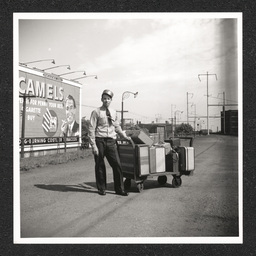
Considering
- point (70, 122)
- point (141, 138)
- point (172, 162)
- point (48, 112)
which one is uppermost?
point (48, 112)

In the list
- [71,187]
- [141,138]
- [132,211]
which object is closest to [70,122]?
[71,187]

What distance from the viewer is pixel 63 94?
8359 mm

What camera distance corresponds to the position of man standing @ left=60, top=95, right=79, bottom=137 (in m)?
8.32

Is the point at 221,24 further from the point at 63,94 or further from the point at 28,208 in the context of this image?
the point at 63,94

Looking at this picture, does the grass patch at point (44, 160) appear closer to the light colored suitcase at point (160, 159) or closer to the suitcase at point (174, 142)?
the light colored suitcase at point (160, 159)

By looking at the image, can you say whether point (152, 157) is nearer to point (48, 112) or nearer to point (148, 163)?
point (148, 163)

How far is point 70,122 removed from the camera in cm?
927

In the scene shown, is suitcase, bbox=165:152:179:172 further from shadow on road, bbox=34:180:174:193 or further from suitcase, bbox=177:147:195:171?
shadow on road, bbox=34:180:174:193

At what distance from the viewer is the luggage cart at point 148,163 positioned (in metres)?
4.64

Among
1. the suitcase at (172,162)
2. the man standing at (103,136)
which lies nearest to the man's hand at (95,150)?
the man standing at (103,136)

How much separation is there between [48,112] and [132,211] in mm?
5203

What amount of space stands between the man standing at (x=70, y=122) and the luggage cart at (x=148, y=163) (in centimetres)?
349

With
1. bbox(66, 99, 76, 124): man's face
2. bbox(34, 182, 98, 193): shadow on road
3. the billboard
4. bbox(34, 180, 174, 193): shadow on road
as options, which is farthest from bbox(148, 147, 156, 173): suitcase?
bbox(66, 99, 76, 124): man's face
